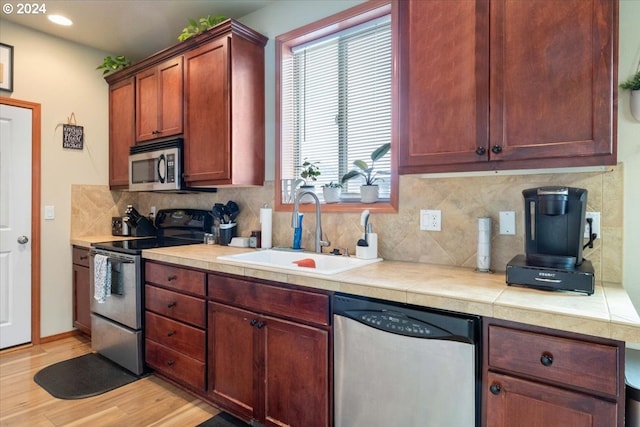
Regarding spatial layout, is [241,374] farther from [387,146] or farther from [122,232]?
[122,232]

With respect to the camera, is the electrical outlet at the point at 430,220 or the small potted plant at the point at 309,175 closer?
the electrical outlet at the point at 430,220

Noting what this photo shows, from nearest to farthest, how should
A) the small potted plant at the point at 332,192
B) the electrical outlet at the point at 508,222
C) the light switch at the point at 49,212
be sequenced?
the electrical outlet at the point at 508,222, the small potted plant at the point at 332,192, the light switch at the point at 49,212

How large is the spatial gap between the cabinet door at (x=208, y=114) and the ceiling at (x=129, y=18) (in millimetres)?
371

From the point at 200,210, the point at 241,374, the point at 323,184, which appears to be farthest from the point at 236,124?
the point at 241,374

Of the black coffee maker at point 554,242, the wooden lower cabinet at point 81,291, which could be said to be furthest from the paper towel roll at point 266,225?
the wooden lower cabinet at point 81,291

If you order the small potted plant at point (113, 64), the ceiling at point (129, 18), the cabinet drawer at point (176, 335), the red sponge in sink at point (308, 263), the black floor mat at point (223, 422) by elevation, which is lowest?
the black floor mat at point (223, 422)

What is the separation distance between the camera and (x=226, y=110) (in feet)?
8.44

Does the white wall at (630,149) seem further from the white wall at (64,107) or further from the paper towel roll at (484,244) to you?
the white wall at (64,107)

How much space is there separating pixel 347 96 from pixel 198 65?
1.18 metres

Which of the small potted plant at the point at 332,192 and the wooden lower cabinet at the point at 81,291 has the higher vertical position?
the small potted plant at the point at 332,192

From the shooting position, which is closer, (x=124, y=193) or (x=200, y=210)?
(x=200, y=210)

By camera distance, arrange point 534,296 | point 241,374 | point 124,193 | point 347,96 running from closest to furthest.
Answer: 1. point 534,296
2. point 241,374
3. point 347,96
4. point 124,193

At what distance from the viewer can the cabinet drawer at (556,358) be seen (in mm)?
1060

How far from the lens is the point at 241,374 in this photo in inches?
77.2
